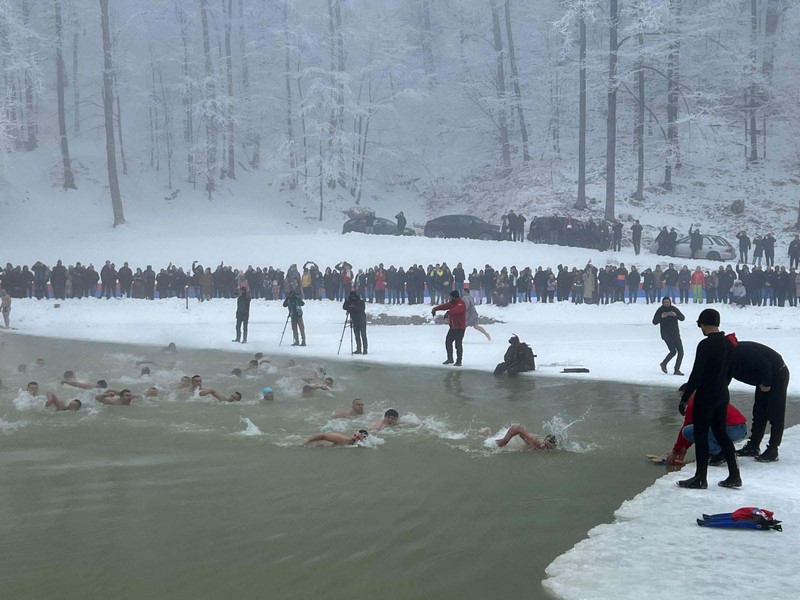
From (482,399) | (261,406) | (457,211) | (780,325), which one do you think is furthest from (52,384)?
(457,211)

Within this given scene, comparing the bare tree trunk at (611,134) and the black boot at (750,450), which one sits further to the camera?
the bare tree trunk at (611,134)

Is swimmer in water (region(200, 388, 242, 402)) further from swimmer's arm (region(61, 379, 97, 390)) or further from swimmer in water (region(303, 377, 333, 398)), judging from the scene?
swimmer's arm (region(61, 379, 97, 390))

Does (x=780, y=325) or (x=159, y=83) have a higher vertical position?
(x=159, y=83)

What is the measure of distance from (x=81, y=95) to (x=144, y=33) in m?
6.59

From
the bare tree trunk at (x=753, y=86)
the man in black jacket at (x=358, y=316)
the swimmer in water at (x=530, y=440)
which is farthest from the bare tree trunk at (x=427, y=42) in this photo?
the swimmer in water at (x=530, y=440)

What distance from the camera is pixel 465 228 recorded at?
141 ft

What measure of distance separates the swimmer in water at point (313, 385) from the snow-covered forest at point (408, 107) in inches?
1169

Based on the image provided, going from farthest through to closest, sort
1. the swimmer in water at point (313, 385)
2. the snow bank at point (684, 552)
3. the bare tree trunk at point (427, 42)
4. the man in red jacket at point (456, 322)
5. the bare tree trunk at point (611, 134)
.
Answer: the bare tree trunk at point (427, 42), the bare tree trunk at point (611, 134), the man in red jacket at point (456, 322), the swimmer in water at point (313, 385), the snow bank at point (684, 552)

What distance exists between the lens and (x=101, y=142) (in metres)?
57.3

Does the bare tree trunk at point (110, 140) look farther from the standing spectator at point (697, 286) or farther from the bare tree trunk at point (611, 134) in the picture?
the standing spectator at point (697, 286)

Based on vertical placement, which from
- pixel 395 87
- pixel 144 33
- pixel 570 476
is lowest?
pixel 570 476

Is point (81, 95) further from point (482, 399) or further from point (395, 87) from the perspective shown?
point (482, 399)

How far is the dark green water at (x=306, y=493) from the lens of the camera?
764 centimetres

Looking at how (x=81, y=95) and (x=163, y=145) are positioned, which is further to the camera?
(x=81, y=95)
